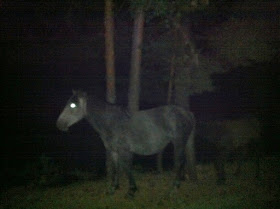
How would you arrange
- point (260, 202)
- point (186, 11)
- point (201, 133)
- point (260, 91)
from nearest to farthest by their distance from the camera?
point (260, 202) < point (186, 11) < point (201, 133) < point (260, 91)

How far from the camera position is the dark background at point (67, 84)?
15.7m

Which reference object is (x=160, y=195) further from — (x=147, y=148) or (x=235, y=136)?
(x=235, y=136)

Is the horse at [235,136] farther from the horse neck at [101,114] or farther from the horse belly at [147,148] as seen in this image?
the horse neck at [101,114]

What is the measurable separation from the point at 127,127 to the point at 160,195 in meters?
1.75

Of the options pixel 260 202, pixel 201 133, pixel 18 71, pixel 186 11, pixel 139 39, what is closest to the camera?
pixel 260 202

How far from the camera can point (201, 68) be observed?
12.7 m

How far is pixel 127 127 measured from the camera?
10812 mm

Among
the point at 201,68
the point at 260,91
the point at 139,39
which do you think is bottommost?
the point at 260,91

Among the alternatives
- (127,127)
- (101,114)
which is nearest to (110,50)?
(101,114)

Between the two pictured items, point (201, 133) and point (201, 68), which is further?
point (201, 133)

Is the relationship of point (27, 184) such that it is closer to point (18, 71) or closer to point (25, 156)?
point (25, 156)

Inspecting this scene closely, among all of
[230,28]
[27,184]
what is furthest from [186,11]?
[27,184]

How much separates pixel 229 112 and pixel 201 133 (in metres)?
4.27

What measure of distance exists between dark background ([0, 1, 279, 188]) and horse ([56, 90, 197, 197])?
136 inches
